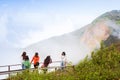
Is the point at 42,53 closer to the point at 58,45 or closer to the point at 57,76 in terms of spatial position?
the point at 58,45

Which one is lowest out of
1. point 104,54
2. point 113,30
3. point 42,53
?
point 104,54

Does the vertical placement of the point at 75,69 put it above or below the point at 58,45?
below

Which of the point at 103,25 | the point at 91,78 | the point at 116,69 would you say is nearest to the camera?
the point at 91,78

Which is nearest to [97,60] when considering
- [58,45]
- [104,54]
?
[104,54]

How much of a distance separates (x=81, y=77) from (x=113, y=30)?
41.9 metres

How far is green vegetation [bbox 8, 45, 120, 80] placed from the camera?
25.9 metres

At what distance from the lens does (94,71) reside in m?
26.5

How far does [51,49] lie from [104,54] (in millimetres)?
147414

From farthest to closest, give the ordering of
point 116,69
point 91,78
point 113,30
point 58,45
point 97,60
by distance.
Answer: point 58,45 → point 113,30 → point 97,60 → point 116,69 → point 91,78

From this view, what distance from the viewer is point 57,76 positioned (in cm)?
2680

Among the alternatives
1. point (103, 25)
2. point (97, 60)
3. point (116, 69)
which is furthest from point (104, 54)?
point (103, 25)

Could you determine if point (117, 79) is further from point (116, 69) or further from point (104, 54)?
point (104, 54)

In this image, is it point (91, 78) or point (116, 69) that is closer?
A: point (91, 78)

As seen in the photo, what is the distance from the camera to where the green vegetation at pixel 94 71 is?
84.9 feet
